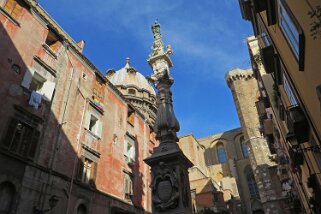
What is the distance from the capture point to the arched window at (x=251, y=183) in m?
42.0

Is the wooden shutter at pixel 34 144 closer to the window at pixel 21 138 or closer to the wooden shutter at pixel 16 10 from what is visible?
the window at pixel 21 138

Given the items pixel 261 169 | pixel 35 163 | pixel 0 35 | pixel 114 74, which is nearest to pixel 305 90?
pixel 35 163

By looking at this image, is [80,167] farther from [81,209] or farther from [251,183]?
[251,183]

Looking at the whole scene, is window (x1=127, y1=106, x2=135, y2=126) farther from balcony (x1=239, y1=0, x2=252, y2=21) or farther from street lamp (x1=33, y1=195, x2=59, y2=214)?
balcony (x1=239, y1=0, x2=252, y2=21)

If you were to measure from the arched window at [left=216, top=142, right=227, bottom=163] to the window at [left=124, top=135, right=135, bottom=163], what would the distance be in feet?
110

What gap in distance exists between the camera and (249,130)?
40906 mm

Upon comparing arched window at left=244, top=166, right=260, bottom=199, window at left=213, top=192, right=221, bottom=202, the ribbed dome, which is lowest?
window at left=213, top=192, right=221, bottom=202

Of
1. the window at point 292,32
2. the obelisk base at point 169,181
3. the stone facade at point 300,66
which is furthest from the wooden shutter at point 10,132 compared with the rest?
the window at point 292,32

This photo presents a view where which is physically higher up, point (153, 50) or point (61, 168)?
point (153, 50)

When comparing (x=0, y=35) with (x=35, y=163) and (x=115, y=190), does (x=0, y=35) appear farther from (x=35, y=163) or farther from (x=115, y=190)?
(x=115, y=190)

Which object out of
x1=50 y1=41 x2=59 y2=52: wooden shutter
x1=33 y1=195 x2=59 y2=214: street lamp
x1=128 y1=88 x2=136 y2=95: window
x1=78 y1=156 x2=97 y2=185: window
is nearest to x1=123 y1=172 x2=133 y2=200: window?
x1=78 y1=156 x2=97 y2=185: window

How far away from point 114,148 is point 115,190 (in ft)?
9.59

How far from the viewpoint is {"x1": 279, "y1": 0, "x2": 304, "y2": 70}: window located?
6746mm

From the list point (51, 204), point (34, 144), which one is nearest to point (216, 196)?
point (51, 204)
